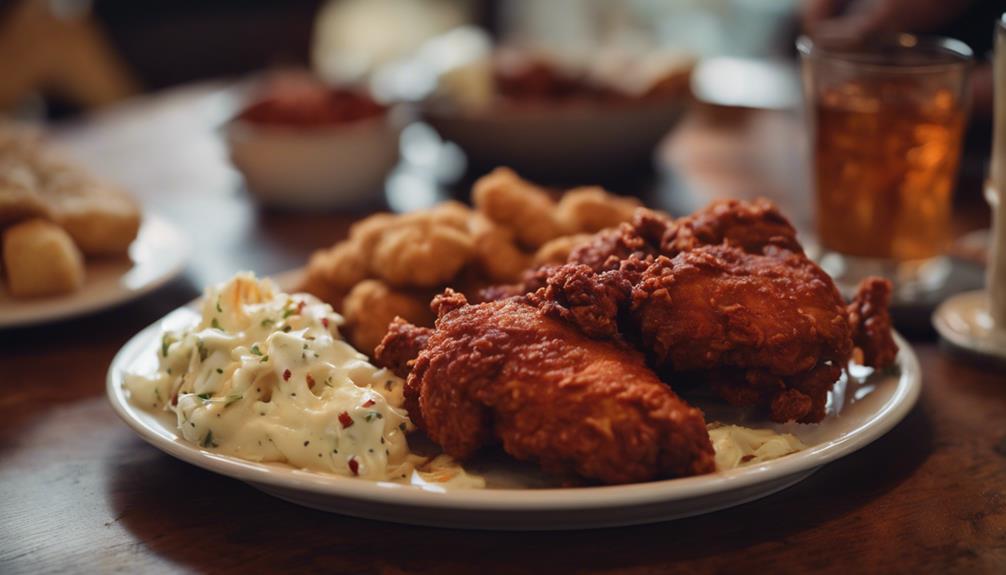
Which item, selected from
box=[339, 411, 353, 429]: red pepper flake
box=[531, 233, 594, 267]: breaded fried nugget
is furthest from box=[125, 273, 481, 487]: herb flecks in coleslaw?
box=[531, 233, 594, 267]: breaded fried nugget

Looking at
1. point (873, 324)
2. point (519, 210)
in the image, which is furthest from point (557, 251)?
point (873, 324)

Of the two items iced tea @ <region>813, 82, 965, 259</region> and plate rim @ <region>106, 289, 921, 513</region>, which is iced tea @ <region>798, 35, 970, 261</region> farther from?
plate rim @ <region>106, 289, 921, 513</region>

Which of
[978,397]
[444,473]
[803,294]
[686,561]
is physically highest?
[803,294]

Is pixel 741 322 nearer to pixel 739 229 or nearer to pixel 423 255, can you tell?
pixel 739 229

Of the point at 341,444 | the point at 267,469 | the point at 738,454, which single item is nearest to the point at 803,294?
the point at 738,454

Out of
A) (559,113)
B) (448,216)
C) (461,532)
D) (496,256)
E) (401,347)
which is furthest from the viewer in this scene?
(559,113)

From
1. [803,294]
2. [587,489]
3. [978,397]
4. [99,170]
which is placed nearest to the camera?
[587,489]

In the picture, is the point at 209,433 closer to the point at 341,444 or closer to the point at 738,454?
the point at 341,444
